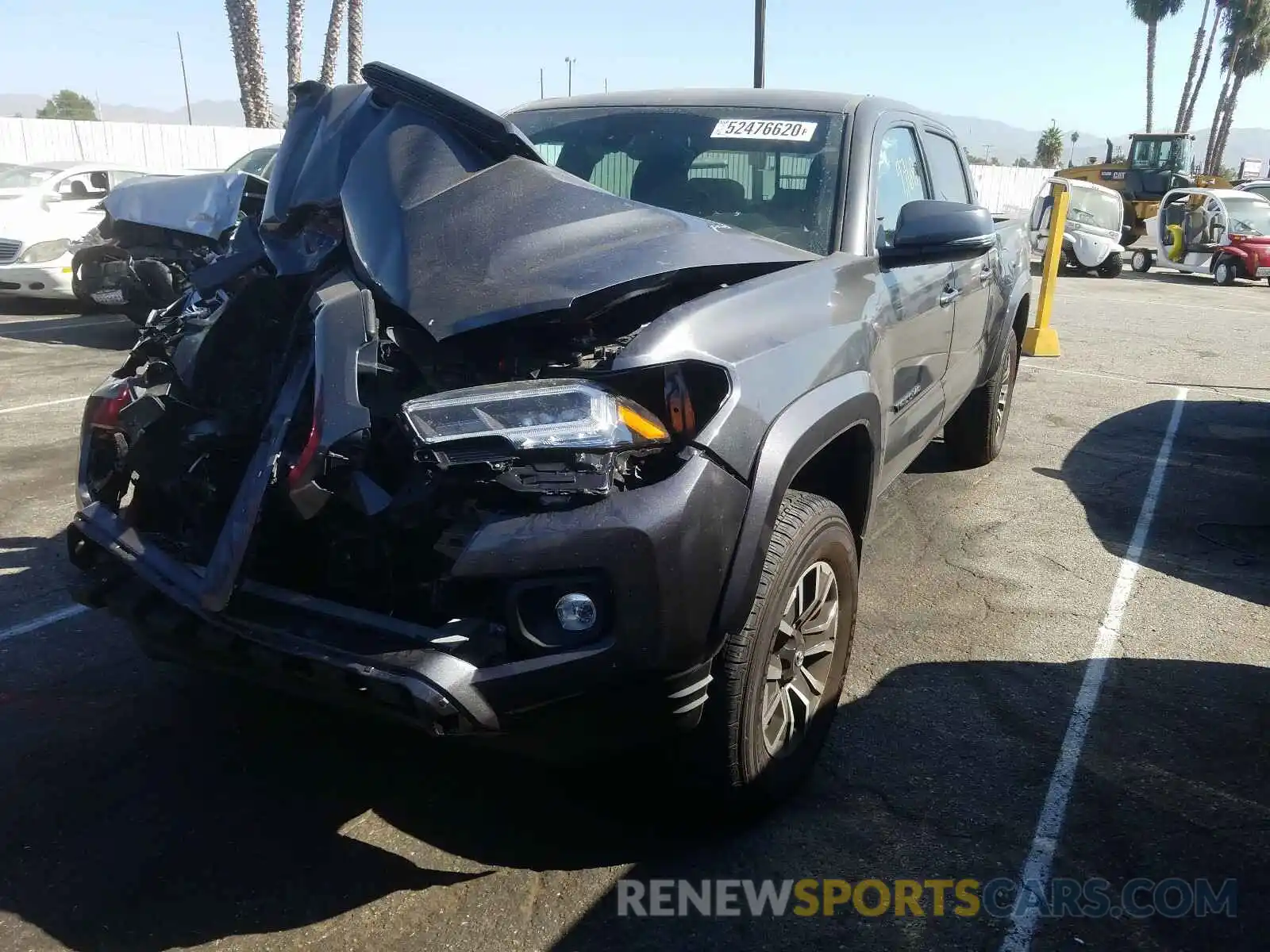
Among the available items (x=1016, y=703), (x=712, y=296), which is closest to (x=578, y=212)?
(x=712, y=296)

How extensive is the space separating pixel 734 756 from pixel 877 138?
2330 millimetres

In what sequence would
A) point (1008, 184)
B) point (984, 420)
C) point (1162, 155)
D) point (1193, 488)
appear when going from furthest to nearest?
point (1008, 184) < point (1162, 155) < point (1193, 488) < point (984, 420)

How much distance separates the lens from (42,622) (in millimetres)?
3871

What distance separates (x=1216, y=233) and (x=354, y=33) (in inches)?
732

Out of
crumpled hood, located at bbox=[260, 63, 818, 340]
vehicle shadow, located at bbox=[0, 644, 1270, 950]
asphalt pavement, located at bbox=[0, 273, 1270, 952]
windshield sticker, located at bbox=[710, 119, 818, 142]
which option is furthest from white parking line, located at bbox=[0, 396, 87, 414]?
windshield sticker, located at bbox=[710, 119, 818, 142]

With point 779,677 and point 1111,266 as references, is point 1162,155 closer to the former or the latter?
point 1111,266

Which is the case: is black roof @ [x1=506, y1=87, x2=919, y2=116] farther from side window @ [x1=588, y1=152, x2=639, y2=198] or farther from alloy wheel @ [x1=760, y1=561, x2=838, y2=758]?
alloy wheel @ [x1=760, y1=561, x2=838, y2=758]

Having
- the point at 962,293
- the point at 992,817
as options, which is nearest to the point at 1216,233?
the point at 962,293

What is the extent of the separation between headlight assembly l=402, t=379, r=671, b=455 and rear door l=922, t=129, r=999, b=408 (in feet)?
7.98

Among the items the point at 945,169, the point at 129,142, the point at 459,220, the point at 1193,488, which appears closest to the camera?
the point at 459,220

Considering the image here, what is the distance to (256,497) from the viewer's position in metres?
2.36

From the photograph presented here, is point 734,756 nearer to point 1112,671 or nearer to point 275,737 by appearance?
point 275,737

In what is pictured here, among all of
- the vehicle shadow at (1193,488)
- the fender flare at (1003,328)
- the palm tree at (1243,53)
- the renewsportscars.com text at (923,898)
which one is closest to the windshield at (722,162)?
the renewsportscars.com text at (923,898)

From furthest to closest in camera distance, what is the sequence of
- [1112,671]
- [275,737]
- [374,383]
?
[1112,671], [275,737], [374,383]
